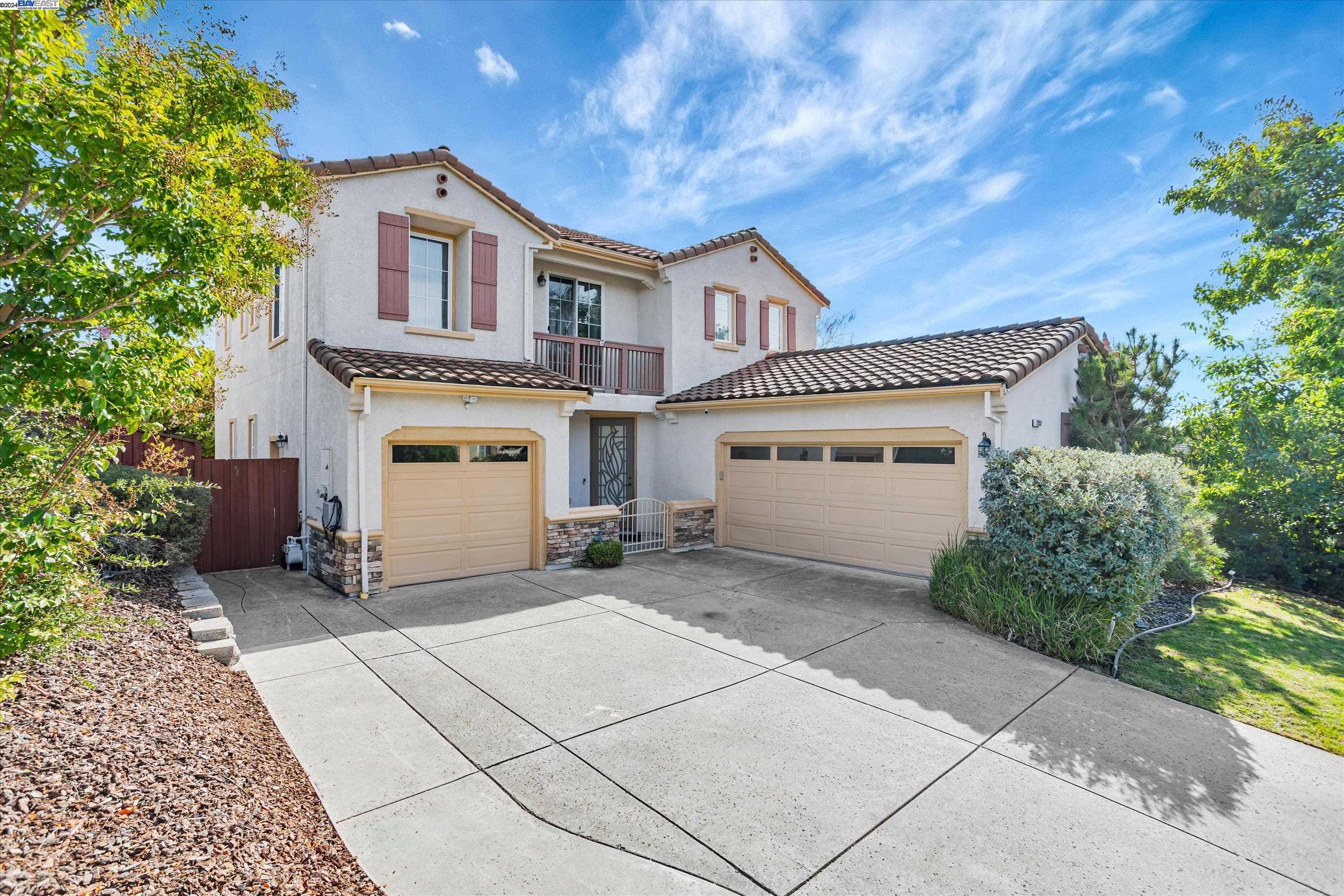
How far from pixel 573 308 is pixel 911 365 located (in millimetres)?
7529

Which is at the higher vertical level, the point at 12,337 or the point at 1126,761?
the point at 12,337

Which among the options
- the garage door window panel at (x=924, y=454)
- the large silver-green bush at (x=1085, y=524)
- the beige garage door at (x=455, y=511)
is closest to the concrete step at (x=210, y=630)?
the beige garage door at (x=455, y=511)

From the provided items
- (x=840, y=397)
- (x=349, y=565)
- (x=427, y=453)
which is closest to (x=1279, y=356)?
(x=840, y=397)

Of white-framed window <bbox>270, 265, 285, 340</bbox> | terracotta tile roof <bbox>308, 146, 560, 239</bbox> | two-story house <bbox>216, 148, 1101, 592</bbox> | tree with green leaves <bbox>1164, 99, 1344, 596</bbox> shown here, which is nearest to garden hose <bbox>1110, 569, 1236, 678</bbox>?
tree with green leaves <bbox>1164, 99, 1344, 596</bbox>

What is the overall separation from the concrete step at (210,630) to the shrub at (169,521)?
1.69m

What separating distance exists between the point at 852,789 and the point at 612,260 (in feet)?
38.4

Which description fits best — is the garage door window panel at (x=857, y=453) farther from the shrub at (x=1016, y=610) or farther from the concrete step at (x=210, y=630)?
the concrete step at (x=210, y=630)

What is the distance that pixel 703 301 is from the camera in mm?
14461

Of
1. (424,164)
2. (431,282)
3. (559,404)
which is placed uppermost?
(424,164)

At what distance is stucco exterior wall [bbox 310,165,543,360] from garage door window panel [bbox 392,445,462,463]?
6.77 feet

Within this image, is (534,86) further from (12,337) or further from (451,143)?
(12,337)

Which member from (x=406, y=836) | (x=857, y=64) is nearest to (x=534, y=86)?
(x=857, y=64)

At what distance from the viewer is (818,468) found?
37.6 ft

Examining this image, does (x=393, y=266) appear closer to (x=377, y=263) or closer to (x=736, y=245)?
(x=377, y=263)
